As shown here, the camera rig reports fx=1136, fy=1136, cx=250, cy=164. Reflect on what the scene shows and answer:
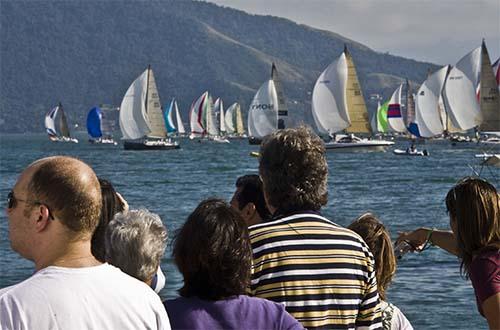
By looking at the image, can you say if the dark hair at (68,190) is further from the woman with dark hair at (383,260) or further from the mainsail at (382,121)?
the mainsail at (382,121)

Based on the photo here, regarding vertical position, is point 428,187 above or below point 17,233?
below

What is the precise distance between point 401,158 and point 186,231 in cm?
6605

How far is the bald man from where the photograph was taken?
2885 mm

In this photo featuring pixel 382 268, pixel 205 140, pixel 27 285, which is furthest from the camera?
pixel 205 140

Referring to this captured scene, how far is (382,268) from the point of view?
4.61 m

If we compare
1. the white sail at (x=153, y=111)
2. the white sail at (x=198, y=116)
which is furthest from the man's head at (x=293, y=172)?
the white sail at (x=198, y=116)

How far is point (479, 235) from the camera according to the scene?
13.2 feet

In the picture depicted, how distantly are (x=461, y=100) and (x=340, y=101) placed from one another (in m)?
8.50

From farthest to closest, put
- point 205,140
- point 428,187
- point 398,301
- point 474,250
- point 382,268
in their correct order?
1. point 205,140
2. point 428,187
3. point 398,301
4. point 382,268
5. point 474,250

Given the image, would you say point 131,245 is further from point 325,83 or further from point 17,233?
point 325,83

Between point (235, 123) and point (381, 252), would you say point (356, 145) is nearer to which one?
point (235, 123)

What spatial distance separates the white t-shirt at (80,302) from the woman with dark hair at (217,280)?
0.73ft

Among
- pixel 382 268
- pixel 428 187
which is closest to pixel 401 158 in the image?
pixel 428 187

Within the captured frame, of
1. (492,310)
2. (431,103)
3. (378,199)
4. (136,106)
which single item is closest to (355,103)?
(431,103)
